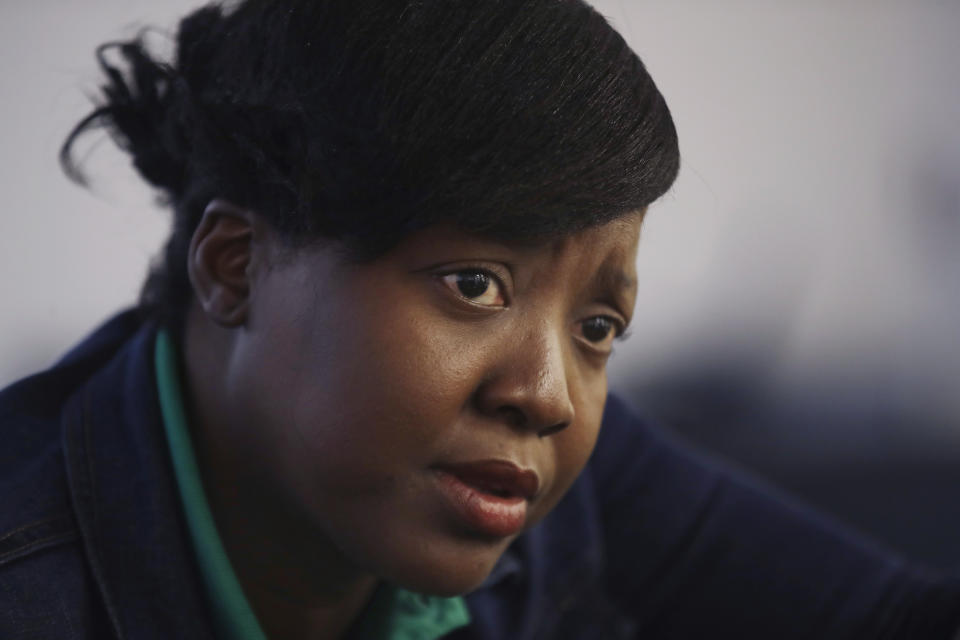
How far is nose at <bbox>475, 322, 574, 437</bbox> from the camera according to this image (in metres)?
0.68

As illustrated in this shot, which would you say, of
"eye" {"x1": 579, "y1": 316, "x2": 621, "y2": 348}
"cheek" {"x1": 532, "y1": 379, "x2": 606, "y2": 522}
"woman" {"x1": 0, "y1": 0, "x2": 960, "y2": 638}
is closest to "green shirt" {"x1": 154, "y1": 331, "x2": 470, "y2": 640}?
"woman" {"x1": 0, "y1": 0, "x2": 960, "y2": 638}

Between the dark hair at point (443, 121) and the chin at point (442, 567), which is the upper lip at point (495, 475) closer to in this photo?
the chin at point (442, 567)

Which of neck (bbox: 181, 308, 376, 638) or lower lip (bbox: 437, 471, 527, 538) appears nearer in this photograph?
lower lip (bbox: 437, 471, 527, 538)

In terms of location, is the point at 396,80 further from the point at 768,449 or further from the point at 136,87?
the point at 768,449

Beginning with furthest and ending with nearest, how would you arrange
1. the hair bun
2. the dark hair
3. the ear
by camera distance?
1. the hair bun
2. the ear
3. the dark hair

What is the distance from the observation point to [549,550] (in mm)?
1107

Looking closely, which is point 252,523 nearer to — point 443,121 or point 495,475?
point 495,475

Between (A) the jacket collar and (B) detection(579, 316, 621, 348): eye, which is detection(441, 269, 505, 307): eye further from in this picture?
(A) the jacket collar

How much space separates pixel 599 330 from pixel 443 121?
21 centimetres

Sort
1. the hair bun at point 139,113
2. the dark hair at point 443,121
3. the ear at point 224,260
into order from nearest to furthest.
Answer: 1. the dark hair at point 443,121
2. the ear at point 224,260
3. the hair bun at point 139,113

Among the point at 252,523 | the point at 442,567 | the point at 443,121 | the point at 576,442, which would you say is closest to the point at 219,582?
the point at 252,523

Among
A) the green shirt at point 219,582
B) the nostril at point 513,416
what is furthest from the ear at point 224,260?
the nostril at point 513,416

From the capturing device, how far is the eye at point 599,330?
2.44ft

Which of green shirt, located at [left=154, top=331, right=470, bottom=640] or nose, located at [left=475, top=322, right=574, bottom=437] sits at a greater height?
nose, located at [left=475, top=322, right=574, bottom=437]
